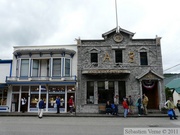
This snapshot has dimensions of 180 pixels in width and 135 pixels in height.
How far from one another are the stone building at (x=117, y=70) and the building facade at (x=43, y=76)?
1.23 m

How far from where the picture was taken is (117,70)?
19.0 meters

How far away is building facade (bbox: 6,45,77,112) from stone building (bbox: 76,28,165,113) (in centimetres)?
123

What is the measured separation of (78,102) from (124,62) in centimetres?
683

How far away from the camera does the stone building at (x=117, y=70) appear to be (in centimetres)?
1952

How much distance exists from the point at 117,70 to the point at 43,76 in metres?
8.22

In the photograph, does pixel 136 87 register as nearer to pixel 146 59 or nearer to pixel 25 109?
pixel 146 59

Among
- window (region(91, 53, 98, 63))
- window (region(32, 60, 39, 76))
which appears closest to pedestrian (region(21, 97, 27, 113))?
window (region(32, 60, 39, 76))

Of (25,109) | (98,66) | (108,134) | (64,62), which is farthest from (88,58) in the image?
(108,134)

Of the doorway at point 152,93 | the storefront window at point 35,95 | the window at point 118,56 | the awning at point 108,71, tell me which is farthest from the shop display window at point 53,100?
the doorway at point 152,93

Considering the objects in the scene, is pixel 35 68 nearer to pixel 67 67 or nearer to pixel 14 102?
pixel 67 67

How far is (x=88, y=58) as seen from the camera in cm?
2067

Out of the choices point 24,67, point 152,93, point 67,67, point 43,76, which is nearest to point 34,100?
point 43,76

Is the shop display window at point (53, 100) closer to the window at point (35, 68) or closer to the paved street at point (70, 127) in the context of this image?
the window at point (35, 68)

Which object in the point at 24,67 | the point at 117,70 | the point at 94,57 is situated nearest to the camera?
the point at 117,70
